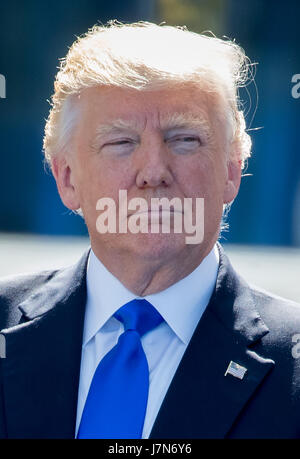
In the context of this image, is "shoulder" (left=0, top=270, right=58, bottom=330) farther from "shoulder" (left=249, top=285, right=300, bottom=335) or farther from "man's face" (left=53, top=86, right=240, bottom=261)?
"shoulder" (left=249, top=285, right=300, bottom=335)

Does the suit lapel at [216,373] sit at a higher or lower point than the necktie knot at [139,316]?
lower

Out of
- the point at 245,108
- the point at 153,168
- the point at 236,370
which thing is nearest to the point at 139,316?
the point at 236,370

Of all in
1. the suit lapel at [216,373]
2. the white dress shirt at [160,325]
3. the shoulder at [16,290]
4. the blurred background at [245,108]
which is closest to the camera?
the suit lapel at [216,373]

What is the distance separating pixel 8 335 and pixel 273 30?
3166 millimetres

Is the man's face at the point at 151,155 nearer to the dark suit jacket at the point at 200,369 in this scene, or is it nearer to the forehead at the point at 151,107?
the forehead at the point at 151,107

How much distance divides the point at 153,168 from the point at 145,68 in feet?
1.00

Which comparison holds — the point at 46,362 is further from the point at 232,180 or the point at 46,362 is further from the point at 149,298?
the point at 232,180

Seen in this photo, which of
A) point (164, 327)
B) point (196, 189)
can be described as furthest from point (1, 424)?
point (196, 189)

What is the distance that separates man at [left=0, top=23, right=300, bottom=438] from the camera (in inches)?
74.5

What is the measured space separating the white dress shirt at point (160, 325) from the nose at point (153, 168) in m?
0.30

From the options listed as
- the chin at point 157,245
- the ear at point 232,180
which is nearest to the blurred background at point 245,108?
the ear at point 232,180

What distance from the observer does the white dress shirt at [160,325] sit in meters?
1.97

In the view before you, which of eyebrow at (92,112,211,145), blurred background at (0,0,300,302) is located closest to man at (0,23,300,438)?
eyebrow at (92,112,211,145)

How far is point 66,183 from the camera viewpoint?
88.2 inches
